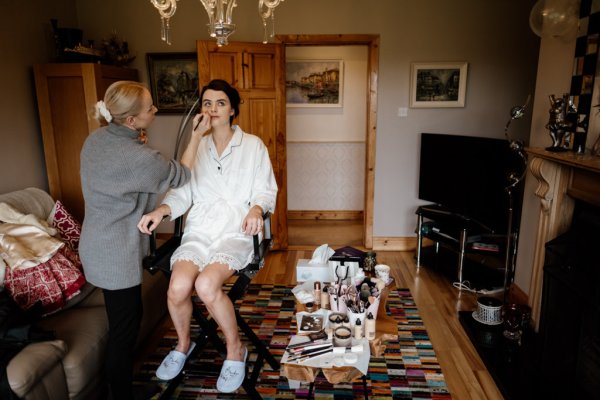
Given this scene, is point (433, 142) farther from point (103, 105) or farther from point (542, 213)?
point (103, 105)

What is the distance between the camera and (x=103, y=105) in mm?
1735

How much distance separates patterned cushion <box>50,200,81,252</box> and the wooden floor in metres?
1.53

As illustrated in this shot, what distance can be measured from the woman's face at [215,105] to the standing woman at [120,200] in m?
0.35

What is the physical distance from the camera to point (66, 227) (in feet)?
8.41

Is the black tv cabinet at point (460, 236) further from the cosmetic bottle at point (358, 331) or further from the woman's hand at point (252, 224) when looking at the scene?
the woman's hand at point (252, 224)

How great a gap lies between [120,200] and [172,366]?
3.26 feet

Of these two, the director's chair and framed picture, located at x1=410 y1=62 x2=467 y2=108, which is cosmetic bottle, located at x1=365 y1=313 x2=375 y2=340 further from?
framed picture, located at x1=410 y1=62 x2=467 y2=108

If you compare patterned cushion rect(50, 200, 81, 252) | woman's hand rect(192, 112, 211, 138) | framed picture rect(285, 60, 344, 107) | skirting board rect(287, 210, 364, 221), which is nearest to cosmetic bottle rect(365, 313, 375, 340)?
woman's hand rect(192, 112, 211, 138)

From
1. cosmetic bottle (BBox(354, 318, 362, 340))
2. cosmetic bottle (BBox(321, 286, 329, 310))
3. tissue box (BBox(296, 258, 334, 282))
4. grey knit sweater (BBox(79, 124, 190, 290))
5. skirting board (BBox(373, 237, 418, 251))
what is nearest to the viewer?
grey knit sweater (BBox(79, 124, 190, 290))

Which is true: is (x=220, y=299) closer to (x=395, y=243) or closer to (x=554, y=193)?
(x=554, y=193)

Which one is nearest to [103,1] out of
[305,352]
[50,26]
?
[50,26]

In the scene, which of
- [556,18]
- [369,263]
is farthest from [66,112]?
[556,18]

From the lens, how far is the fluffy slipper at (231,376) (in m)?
2.11

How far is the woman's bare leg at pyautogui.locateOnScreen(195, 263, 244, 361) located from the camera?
1980mm
